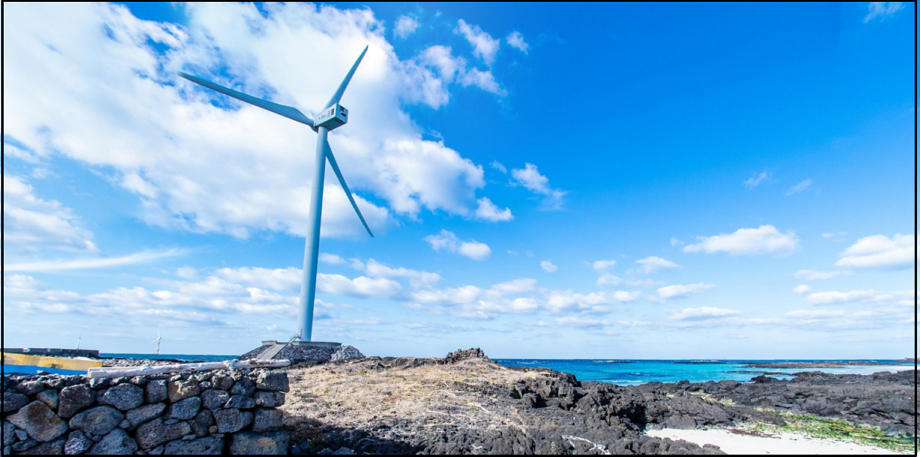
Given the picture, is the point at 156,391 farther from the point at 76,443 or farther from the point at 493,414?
the point at 493,414

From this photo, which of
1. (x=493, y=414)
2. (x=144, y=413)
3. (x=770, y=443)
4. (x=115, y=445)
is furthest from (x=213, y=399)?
(x=770, y=443)

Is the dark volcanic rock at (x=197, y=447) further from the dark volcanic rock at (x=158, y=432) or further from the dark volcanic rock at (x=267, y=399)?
the dark volcanic rock at (x=267, y=399)

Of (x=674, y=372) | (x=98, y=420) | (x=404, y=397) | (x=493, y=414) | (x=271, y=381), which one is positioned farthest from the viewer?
(x=674, y=372)

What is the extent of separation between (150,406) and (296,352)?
83.8 ft

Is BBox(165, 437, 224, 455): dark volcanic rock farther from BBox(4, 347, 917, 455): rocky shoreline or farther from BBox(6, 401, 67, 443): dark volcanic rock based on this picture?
BBox(6, 401, 67, 443): dark volcanic rock

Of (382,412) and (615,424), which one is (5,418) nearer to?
(382,412)

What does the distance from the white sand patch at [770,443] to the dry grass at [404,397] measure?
4903 mm

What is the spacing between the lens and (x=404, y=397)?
45.4ft

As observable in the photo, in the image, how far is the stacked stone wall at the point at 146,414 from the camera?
679 cm

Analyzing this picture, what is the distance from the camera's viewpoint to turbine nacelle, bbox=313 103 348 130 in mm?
36188

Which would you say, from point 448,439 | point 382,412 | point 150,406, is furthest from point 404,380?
point 150,406

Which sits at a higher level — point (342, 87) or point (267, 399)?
point (342, 87)

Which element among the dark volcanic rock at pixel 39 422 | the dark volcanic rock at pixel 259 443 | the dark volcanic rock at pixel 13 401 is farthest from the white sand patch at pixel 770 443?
the dark volcanic rock at pixel 13 401

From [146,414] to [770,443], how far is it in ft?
45.9
